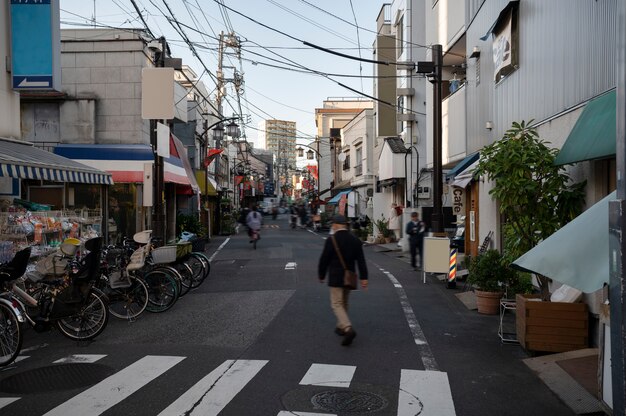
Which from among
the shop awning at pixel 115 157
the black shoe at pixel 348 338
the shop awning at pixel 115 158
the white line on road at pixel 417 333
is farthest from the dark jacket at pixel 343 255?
the shop awning at pixel 115 158

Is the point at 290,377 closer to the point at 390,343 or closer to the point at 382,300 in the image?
the point at 390,343

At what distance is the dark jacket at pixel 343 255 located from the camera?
8398 mm

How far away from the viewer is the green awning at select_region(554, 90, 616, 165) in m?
7.17

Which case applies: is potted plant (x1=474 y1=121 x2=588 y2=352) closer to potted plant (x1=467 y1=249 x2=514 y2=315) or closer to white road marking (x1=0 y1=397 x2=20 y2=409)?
potted plant (x1=467 y1=249 x2=514 y2=315)

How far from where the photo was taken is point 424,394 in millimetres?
5906

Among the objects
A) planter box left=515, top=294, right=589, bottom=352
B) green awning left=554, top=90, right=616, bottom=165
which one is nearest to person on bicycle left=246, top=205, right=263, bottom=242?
green awning left=554, top=90, right=616, bottom=165

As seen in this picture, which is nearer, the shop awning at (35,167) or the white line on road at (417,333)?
the white line on road at (417,333)

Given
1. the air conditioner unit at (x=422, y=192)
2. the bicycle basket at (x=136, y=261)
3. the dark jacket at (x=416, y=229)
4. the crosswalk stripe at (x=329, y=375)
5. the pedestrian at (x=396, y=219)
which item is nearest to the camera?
the crosswalk stripe at (x=329, y=375)

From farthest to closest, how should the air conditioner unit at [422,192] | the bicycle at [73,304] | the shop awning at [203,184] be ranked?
the shop awning at [203,184]
the air conditioner unit at [422,192]
the bicycle at [73,304]

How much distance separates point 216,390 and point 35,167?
711 cm

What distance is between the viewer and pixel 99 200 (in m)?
20.7

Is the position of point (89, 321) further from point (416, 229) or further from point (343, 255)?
point (416, 229)

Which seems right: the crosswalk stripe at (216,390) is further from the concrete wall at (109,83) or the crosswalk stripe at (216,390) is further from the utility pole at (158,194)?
the concrete wall at (109,83)

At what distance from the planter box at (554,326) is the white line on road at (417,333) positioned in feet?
4.31
